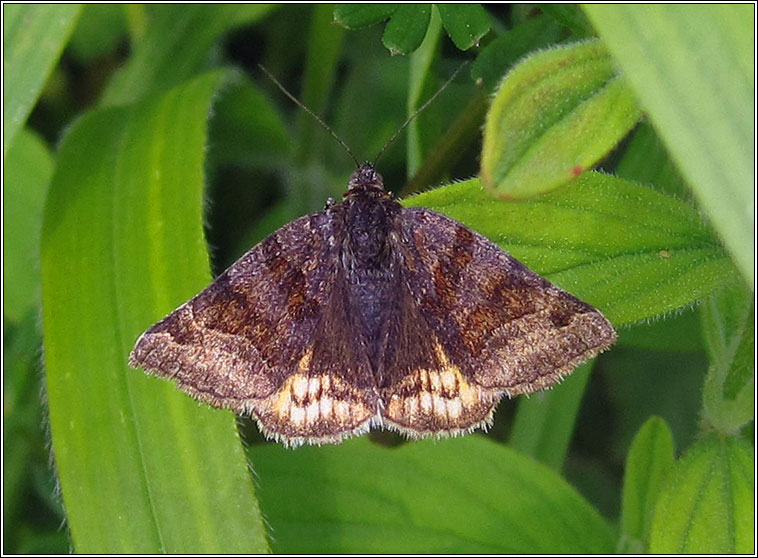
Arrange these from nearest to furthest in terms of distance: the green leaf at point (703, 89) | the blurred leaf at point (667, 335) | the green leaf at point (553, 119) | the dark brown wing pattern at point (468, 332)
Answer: the green leaf at point (703, 89)
the green leaf at point (553, 119)
the dark brown wing pattern at point (468, 332)
the blurred leaf at point (667, 335)

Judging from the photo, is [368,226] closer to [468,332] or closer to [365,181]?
[365,181]

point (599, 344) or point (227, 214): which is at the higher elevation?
point (227, 214)

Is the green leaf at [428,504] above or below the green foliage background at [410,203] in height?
below

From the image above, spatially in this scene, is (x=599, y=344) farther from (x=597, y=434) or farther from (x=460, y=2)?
(x=597, y=434)

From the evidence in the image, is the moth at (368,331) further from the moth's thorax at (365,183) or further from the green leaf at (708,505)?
the green leaf at (708,505)

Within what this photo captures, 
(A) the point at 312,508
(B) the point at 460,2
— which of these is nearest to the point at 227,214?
(A) the point at 312,508

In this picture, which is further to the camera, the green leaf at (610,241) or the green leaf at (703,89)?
the green leaf at (610,241)

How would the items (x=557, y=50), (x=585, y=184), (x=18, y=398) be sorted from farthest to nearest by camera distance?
(x=18, y=398)
(x=585, y=184)
(x=557, y=50)

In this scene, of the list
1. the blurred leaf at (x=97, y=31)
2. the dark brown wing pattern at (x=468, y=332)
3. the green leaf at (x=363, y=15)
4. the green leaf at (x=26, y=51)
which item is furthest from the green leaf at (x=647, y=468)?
the blurred leaf at (x=97, y=31)

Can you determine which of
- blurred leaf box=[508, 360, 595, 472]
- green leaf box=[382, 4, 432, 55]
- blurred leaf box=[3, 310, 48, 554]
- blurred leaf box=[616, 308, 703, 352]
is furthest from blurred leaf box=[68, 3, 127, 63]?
blurred leaf box=[616, 308, 703, 352]
